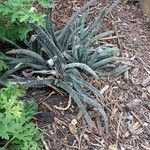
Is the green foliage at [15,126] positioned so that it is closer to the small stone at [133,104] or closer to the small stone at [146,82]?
the small stone at [133,104]

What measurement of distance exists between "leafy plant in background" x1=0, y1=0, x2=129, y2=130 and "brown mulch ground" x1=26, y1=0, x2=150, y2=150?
0.08 meters

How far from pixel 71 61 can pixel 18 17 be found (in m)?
0.61

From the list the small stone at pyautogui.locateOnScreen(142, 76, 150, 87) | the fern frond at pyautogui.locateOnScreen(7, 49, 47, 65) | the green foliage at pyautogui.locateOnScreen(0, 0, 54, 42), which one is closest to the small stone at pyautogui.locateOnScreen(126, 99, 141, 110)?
the small stone at pyautogui.locateOnScreen(142, 76, 150, 87)

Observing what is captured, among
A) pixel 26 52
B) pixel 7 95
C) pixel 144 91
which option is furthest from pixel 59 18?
pixel 7 95

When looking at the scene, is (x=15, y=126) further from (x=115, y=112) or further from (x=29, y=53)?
(x=115, y=112)

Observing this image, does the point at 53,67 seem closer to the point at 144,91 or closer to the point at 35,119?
the point at 35,119

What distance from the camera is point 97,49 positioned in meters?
3.44

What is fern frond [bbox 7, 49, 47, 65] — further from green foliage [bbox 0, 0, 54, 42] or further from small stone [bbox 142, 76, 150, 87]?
small stone [bbox 142, 76, 150, 87]

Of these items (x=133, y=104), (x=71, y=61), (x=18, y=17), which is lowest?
(x=133, y=104)

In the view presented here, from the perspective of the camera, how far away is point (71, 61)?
3.45 meters

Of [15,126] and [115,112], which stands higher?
[15,126]

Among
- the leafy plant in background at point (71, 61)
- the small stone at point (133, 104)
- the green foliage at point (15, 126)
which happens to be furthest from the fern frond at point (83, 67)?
the green foliage at point (15, 126)

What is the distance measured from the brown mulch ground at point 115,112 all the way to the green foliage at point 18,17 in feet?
1.42

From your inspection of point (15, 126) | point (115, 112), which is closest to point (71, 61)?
point (115, 112)
